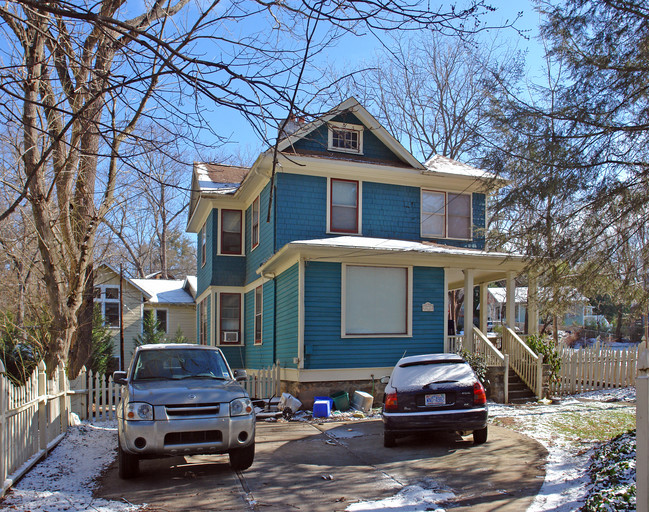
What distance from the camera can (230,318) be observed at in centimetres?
2033

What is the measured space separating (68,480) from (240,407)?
2195 mm

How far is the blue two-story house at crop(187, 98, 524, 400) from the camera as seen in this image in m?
14.5

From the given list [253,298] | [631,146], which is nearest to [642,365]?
[631,146]

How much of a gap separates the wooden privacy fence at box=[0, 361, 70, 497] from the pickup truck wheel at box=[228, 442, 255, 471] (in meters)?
2.47

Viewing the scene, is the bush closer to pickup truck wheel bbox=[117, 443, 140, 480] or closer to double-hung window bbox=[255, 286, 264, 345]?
double-hung window bbox=[255, 286, 264, 345]

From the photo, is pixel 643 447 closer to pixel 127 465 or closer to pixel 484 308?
pixel 127 465

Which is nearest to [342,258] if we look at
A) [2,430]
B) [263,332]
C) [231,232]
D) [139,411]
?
[263,332]

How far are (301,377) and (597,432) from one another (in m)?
6.54

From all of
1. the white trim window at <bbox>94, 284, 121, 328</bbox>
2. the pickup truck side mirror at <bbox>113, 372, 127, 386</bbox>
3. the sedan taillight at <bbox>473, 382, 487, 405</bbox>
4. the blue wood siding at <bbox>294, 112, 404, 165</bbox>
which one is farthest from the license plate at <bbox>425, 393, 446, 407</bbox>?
the white trim window at <bbox>94, 284, 121, 328</bbox>

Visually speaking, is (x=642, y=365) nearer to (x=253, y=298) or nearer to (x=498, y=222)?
(x=498, y=222)

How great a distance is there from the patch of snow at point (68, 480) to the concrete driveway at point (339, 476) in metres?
0.25

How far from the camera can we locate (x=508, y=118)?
30.5 feet

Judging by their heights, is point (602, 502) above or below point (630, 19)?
below

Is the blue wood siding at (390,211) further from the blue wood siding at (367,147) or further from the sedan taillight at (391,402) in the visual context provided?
the sedan taillight at (391,402)
